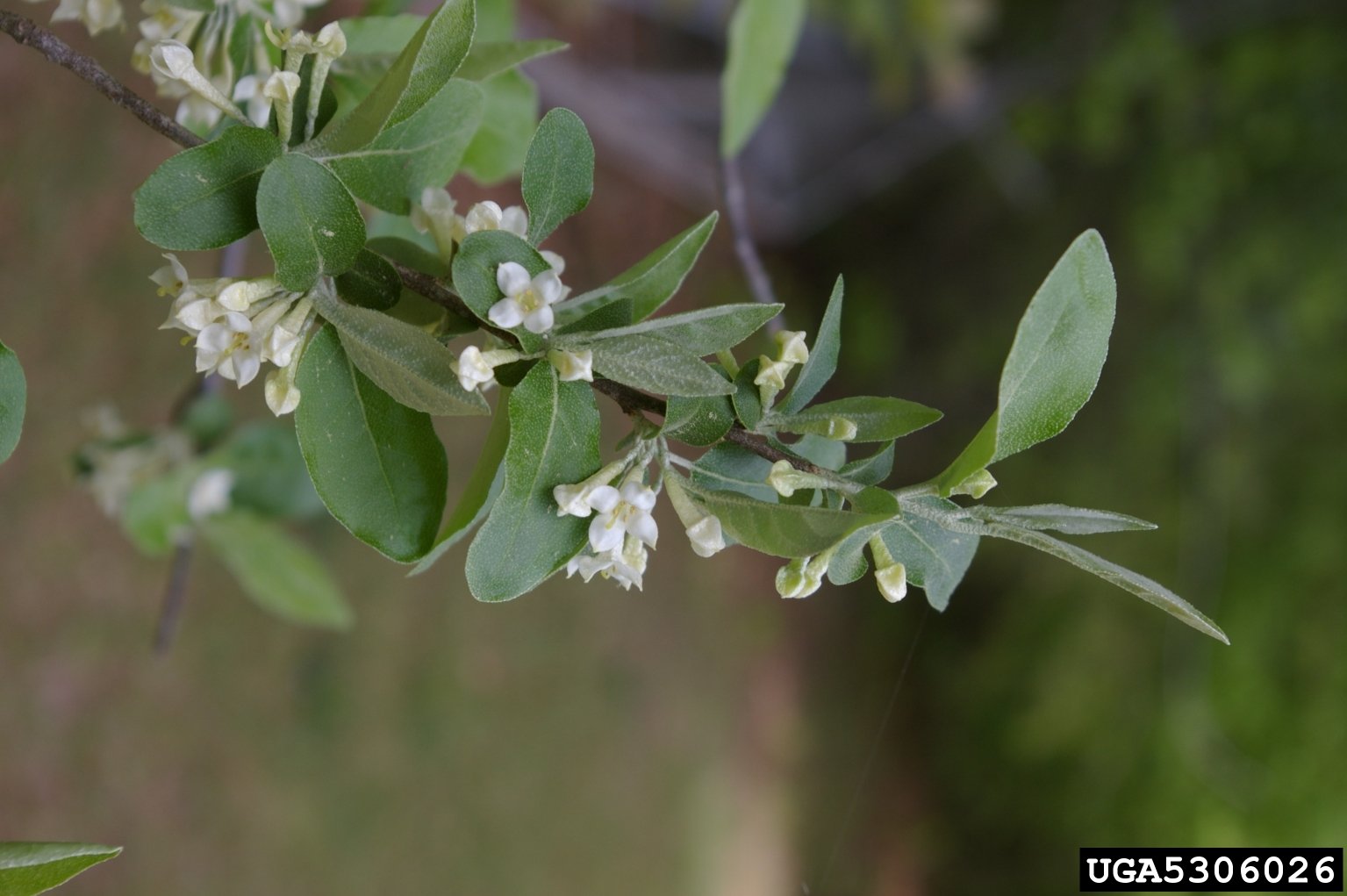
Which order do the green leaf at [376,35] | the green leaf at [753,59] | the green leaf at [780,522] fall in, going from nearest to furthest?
the green leaf at [780,522] → the green leaf at [376,35] → the green leaf at [753,59]

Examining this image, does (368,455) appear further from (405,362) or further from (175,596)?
(175,596)

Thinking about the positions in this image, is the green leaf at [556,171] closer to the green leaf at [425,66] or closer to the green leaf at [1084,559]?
the green leaf at [425,66]

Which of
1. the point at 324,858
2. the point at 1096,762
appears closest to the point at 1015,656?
the point at 1096,762

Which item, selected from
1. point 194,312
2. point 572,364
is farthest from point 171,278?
point 572,364

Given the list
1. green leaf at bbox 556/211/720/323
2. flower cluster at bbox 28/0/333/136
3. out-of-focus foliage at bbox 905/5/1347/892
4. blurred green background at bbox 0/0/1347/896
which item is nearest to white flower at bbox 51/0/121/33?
flower cluster at bbox 28/0/333/136

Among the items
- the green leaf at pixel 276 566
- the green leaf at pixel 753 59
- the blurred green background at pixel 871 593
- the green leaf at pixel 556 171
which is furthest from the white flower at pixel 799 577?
the blurred green background at pixel 871 593

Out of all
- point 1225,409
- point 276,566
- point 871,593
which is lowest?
point 871,593
